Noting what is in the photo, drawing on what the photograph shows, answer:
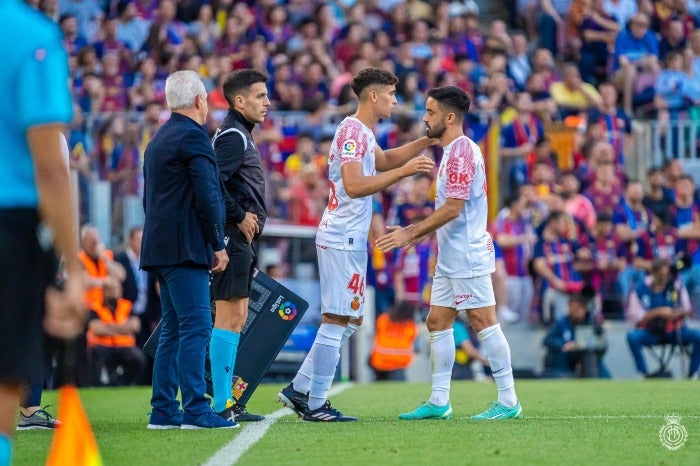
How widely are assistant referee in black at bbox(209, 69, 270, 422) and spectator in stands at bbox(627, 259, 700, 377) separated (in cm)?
959

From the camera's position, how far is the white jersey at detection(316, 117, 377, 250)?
909 centimetres

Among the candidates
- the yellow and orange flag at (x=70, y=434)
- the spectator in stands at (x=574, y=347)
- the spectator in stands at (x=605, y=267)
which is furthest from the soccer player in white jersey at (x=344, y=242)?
the spectator in stands at (x=605, y=267)

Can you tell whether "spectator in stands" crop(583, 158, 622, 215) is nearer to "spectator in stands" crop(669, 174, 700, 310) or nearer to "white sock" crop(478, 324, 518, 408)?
"spectator in stands" crop(669, 174, 700, 310)

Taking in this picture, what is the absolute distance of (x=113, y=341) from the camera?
16.7 meters

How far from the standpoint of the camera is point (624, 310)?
18.6 meters

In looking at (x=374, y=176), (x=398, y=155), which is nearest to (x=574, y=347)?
(x=398, y=155)

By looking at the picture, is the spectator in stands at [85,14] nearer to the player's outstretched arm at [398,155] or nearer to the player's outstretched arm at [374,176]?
the player's outstretched arm at [398,155]

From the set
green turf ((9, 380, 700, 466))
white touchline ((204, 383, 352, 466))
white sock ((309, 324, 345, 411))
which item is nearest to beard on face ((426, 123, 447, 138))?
white sock ((309, 324, 345, 411))

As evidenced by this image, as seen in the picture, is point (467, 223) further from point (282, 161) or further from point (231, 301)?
point (282, 161)

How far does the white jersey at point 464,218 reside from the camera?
9.26m

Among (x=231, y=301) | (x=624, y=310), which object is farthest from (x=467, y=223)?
(x=624, y=310)

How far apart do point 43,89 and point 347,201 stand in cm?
455

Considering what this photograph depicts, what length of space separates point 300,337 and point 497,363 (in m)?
7.54

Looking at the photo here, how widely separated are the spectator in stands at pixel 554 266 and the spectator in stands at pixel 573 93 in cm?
327
